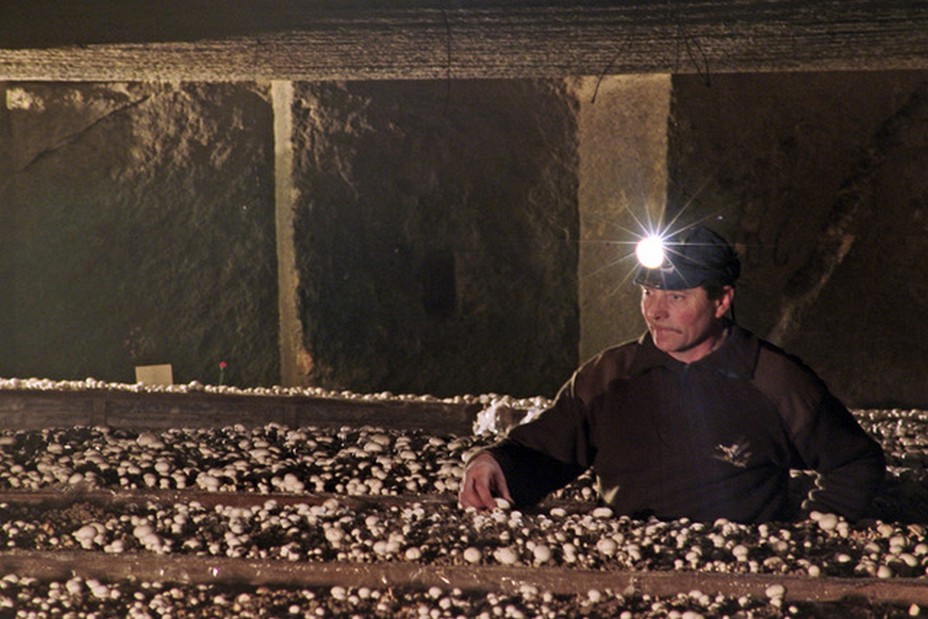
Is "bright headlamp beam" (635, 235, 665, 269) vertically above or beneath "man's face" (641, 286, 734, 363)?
above

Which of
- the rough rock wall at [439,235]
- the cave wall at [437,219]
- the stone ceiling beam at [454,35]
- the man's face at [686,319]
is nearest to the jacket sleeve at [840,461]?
the man's face at [686,319]

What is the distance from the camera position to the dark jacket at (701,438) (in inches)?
139

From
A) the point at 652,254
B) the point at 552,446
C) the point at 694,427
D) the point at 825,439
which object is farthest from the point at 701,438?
the point at 652,254

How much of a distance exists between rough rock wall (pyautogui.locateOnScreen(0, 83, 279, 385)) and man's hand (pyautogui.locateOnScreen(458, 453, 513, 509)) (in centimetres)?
335

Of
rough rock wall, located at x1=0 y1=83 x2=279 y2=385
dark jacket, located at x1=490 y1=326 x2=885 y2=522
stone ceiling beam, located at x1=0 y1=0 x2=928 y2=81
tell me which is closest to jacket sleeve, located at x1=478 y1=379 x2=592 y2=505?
dark jacket, located at x1=490 y1=326 x2=885 y2=522

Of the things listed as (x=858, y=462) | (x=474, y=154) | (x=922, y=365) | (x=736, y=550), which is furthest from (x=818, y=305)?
(x=736, y=550)

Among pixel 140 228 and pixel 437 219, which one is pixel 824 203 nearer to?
pixel 437 219

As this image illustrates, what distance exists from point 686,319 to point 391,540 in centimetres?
109

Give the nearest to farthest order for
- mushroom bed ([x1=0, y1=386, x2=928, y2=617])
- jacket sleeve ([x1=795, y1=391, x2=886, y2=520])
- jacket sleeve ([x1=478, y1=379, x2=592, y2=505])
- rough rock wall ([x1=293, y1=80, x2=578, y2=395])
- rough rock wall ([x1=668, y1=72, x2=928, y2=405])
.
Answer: mushroom bed ([x1=0, y1=386, x2=928, y2=617]) < jacket sleeve ([x1=795, y1=391, x2=886, y2=520]) < jacket sleeve ([x1=478, y1=379, x2=592, y2=505]) < rough rock wall ([x1=668, y1=72, x2=928, y2=405]) < rough rock wall ([x1=293, y1=80, x2=578, y2=395])

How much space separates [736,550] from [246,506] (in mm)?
1522

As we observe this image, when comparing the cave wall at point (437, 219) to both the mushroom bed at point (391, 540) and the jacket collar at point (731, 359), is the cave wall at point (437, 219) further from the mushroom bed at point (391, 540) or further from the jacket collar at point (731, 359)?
the jacket collar at point (731, 359)

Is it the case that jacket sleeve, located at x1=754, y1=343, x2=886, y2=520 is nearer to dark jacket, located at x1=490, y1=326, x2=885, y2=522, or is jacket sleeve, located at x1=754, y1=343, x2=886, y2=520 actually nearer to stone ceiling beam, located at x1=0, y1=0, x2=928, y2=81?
dark jacket, located at x1=490, y1=326, x2=885, y2=522

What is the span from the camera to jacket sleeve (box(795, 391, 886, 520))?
3.50 m

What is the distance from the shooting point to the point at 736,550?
124 inches
